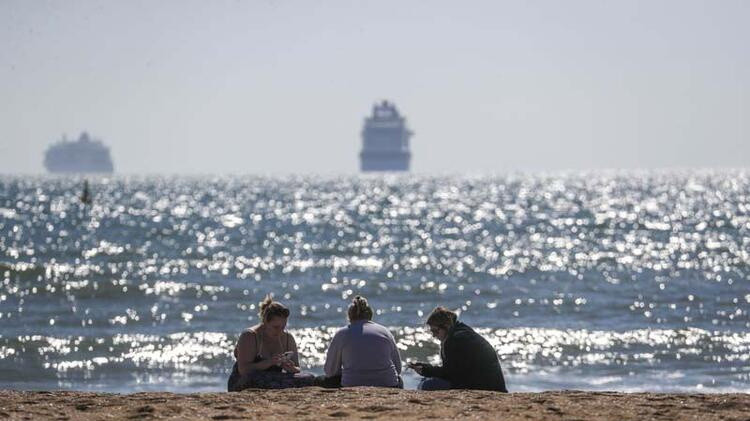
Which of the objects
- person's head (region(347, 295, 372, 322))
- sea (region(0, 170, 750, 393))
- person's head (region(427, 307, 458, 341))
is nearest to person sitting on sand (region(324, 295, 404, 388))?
person's head (region(347, 295, 372, 322))

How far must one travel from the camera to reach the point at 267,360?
922 cm

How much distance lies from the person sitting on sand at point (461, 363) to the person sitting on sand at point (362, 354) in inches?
8.0

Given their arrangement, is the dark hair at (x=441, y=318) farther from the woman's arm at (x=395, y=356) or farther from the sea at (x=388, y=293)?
the sea at (x=388, y=293)

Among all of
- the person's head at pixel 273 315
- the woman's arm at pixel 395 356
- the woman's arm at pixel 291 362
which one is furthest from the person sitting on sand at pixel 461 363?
the person's head at pixel 273 315

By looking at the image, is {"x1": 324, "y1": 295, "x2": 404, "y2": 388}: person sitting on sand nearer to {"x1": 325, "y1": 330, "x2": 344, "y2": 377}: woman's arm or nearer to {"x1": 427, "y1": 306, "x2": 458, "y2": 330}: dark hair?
{"x1": 325, "y1": 330, "x2": 344, "y2": 377}: woman's arm

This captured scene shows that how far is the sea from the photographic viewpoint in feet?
50.2

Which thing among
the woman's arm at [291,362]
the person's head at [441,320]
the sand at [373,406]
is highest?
the person's head at [441,320]

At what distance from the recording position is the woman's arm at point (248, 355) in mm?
9070

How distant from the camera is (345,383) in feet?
30.7

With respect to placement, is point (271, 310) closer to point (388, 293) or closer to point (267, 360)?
point (267, 360)

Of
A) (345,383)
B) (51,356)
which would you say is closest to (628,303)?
(51,356)

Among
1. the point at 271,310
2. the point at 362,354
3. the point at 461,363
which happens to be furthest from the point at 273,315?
the point at 461,363

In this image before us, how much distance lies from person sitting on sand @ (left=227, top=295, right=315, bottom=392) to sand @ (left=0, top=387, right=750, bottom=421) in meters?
0.17

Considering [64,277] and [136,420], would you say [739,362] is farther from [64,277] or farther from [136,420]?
[64,277]
